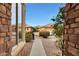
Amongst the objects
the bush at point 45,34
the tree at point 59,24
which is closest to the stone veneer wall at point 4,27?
the bush at point 45,34

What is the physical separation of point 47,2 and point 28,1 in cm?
22

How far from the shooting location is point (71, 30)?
60.3 inches

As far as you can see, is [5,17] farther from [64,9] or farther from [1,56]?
[64,9]

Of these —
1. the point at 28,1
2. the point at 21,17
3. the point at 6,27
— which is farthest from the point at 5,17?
the point at 21,17

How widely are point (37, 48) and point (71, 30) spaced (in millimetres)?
543

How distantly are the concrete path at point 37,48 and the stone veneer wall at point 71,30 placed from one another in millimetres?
282

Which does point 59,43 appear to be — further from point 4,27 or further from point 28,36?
point 4,27

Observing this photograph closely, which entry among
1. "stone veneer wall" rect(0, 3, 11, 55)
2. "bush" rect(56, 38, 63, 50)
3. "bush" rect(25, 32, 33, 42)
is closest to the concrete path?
"bush" rect(25, 32, 33, 42)

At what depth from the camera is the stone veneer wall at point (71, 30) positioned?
4.63 ft

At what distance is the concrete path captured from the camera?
1755mm

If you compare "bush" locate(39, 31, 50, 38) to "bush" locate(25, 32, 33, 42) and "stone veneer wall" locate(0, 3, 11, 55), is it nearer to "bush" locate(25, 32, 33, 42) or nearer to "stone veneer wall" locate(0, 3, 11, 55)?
"bush" locate(25, 32, 33, 42)

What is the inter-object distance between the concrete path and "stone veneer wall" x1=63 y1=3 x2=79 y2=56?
0.28 meters

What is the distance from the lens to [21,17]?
6.48 ft

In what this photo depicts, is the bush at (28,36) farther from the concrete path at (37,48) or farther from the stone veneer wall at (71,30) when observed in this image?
the stone veneer wall at (71,30)
